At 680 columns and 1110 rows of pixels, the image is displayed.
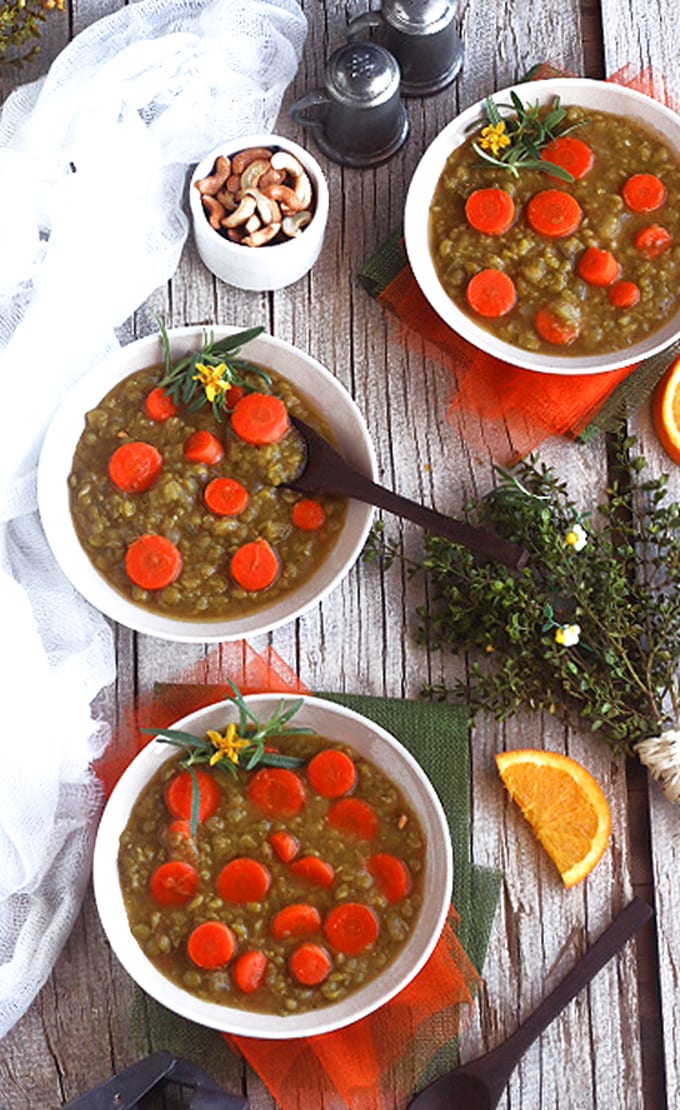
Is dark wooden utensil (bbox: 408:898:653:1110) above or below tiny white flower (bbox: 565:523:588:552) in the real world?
below

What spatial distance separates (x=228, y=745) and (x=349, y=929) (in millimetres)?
429

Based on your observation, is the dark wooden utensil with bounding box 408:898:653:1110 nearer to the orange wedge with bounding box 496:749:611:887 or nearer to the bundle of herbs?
the orange wedge with bounding box 496:749:611:887

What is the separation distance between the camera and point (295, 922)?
283cm

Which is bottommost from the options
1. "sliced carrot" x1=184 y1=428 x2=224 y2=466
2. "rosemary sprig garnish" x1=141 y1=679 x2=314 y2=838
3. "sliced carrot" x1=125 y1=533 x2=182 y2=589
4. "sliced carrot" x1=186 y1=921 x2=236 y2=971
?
"sliced carrot" x1=186 y1=921 x2=236 y2=971

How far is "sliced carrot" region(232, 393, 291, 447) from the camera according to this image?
9.70 ft

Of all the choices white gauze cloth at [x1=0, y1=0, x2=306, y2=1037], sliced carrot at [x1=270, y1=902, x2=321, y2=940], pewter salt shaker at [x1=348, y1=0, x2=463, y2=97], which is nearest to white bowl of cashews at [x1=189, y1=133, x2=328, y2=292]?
white gauze cloth at [x1=0, y1=0, x2=306, y2=1037]

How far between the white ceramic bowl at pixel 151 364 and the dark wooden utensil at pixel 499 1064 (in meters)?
0.93

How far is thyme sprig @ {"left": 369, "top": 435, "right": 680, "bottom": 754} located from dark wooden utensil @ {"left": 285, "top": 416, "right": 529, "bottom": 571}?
108 mm

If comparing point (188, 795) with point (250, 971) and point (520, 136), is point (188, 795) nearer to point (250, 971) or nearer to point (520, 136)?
point (250, 971)

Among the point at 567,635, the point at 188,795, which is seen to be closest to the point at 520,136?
the point at 567,635

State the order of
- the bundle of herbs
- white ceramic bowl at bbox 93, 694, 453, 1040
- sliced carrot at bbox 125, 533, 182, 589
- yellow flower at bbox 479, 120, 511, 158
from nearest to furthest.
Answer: white ceramic bowl at bbox 93, 694, 453, 1040, sliced carrot at bbox 125, 533, 182, 589, the bundle of herbs, yellow flower at bbox 479, 120, 511, 158

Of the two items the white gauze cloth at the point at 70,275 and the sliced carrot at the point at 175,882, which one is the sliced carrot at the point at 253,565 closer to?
the white gauze cloth at the point at 70,275

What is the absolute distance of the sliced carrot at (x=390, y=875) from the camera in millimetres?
2863

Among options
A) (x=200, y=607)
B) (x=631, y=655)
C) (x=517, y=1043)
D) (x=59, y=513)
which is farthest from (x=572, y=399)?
(x=517, y=1043)
